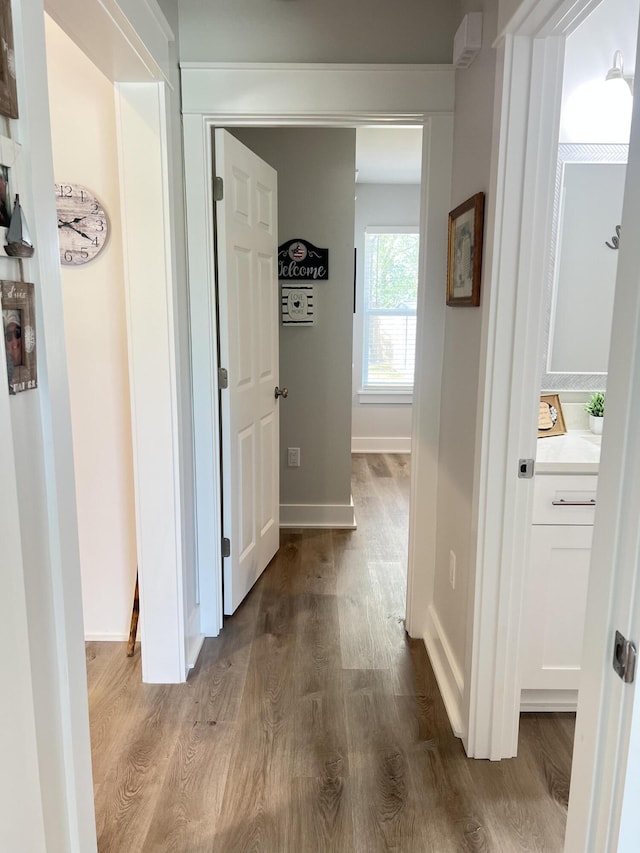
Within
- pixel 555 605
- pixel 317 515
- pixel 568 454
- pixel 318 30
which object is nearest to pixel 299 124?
pixel 318 30

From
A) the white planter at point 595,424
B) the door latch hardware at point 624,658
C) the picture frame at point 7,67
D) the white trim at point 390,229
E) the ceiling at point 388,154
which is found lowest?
the door latch hardware at point 624,658

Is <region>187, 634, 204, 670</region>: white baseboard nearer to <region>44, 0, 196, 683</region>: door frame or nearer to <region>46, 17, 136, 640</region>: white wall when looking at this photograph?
<region>44, 0, 196, 683</region>: door frame

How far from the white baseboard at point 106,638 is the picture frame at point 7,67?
2.12 metres

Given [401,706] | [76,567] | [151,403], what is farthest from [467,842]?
[151,403]

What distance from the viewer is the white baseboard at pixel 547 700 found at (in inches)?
80.3

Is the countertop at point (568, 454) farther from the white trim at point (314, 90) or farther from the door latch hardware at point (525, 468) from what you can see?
the white trim at point (314, 90)

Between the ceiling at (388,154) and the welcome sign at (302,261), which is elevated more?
the ceiling at (388,154)

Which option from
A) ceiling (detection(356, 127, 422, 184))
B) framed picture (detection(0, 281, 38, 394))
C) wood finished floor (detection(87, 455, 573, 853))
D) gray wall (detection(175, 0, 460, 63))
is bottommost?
wood finished floor (detection(87, 455, 573, 853))

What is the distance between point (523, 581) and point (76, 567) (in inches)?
49.2

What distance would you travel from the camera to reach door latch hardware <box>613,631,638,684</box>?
2.54 feet

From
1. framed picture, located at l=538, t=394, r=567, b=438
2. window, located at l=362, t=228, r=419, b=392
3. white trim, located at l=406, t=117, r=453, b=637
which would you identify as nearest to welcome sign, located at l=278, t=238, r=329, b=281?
white trim, located at l=406, t=117, r=453, b=637

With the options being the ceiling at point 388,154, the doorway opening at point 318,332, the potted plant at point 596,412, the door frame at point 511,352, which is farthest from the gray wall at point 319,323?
the door frame at point 511,352

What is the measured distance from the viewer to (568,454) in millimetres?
1946

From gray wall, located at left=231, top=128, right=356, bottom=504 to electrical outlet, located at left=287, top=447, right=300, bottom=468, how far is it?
0.03 metres
